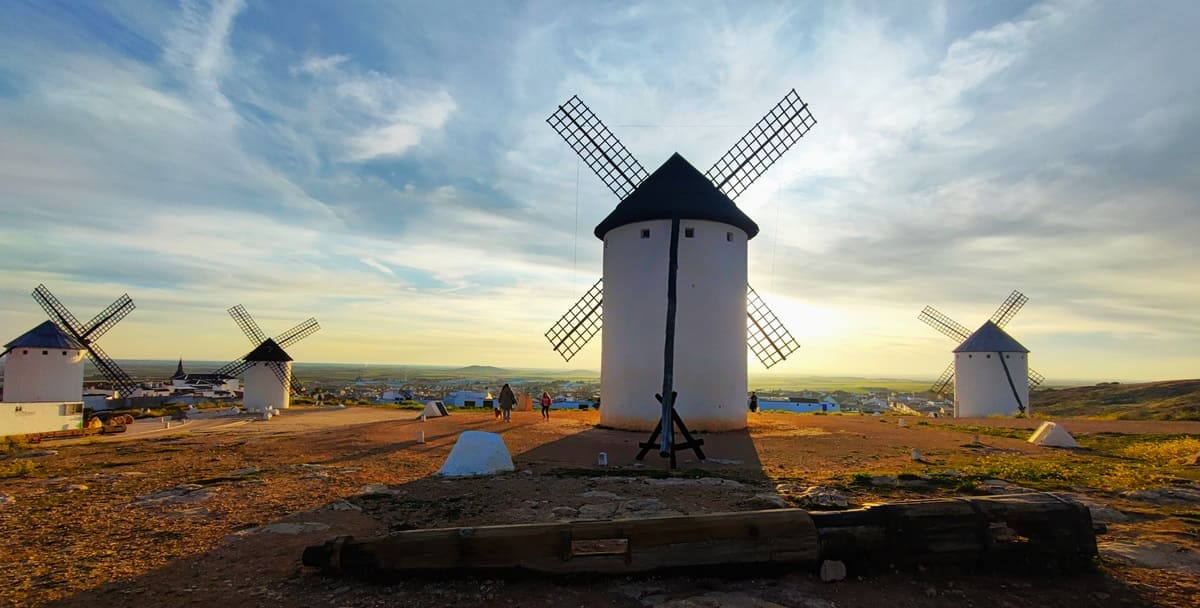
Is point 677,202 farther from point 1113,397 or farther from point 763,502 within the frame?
point 1113,397

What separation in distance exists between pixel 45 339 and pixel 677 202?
36589mm

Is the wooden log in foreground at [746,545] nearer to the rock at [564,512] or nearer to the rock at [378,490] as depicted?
the rock at [564,512]

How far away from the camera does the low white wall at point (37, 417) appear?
A: 18641 mm

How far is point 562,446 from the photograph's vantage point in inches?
648

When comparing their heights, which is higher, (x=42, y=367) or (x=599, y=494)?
(x=42, y=367)

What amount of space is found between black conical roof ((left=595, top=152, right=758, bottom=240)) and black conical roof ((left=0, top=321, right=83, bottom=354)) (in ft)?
107

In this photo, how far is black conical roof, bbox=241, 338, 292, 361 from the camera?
36812 millimetres

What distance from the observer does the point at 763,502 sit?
28.8ft

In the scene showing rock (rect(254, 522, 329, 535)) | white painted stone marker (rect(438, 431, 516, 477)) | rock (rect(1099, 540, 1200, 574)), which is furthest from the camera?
white painted stone marker (rect(438, 431, 516, 477))

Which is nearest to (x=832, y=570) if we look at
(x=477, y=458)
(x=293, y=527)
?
(x=293, y=527)

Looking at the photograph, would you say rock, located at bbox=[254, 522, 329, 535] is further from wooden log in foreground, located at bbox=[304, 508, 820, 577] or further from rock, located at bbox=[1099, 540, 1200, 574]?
rock, located at bbox=[1099, 540, 1200, 574]

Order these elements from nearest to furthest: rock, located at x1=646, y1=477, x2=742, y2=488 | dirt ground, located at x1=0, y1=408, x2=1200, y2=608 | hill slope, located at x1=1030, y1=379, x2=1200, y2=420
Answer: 1. dirt ground, located at x1=0, y1=408, x2=1200, y2=608
2. rock, located at x1=646, y1=477, x2=742, y2=488
3. hill slope, located at x1=1030, y1=379, x2=1200, y2=420

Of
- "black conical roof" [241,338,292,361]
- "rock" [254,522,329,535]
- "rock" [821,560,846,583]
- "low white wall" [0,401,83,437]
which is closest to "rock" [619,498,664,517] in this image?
"rock" [821,560,846,583]

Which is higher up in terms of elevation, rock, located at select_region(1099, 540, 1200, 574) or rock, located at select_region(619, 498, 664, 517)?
rock, located at select_region(1099, 540, 1200, 574)
